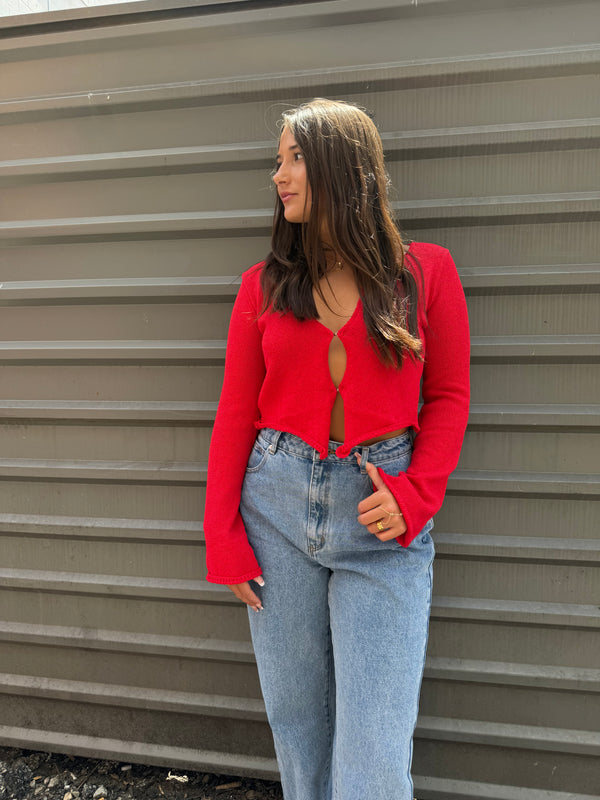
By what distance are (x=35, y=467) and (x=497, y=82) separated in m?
2.21

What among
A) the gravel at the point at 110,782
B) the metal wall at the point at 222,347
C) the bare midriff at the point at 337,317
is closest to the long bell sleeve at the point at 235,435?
the bare midriff at the point at 337,317

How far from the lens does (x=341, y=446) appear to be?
153 cm

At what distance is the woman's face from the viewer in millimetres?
1527

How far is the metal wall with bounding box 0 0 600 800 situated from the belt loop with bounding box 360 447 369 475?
0.70m

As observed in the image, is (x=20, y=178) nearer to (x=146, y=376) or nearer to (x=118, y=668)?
(x=146, y=376)

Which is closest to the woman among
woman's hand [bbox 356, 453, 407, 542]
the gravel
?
woman's hand [bbox 356, 453, 407, 542]

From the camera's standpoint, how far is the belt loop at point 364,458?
59.8 inches

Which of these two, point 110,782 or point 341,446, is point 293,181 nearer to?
point 341,446

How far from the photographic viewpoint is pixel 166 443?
7.72 feet

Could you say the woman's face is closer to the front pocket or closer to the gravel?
the front pocket

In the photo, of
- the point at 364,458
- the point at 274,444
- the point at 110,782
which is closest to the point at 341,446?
the point at 364,458

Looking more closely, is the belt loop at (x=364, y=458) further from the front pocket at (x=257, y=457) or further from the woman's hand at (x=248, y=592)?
the woman's hand at (x=248, y=592)

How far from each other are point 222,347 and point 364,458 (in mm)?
904

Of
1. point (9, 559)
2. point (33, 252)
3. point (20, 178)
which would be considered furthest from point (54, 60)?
point (9, 559)
